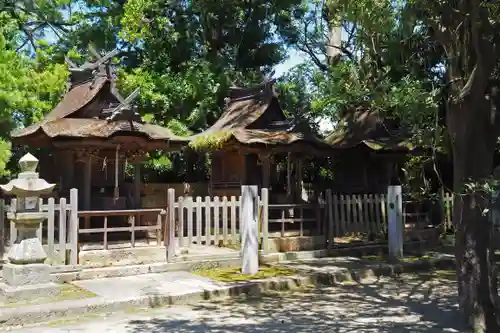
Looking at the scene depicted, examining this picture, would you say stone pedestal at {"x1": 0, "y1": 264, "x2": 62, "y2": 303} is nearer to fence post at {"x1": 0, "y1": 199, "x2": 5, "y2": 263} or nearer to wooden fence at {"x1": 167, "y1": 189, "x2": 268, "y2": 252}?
fence post at {"x1": 0, "y1": 199, "x2": 5, "y2": 263}

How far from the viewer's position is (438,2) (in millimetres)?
6129

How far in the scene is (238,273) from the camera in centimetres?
1082

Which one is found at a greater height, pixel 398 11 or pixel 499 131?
pixel 398 11

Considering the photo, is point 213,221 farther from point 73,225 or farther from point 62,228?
point 62,228

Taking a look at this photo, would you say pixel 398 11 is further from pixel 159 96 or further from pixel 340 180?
pixel 159 96

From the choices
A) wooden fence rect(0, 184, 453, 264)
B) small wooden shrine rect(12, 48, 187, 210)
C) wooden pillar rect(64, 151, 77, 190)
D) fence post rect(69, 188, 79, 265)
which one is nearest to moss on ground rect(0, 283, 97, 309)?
fence post rect(69, 188, 79, 265)

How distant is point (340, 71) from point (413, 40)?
7948 mm

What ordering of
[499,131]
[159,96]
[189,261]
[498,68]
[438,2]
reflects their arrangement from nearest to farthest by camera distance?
[438,2] → [499,131] → [498,68] → [189,261] → [159,96]

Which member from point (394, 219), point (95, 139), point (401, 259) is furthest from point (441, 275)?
point (95, 139)

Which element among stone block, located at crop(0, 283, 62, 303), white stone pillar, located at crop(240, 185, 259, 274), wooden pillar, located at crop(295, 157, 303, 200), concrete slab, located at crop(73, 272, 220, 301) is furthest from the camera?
wooden pillar, located at crop(295, 157, 303, 200)

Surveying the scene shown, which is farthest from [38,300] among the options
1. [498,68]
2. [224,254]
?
[498,68]

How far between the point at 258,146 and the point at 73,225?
6.04m

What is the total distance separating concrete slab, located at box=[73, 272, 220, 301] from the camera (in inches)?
340

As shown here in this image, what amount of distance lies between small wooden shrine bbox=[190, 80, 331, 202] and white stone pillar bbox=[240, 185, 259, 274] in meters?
3.34
